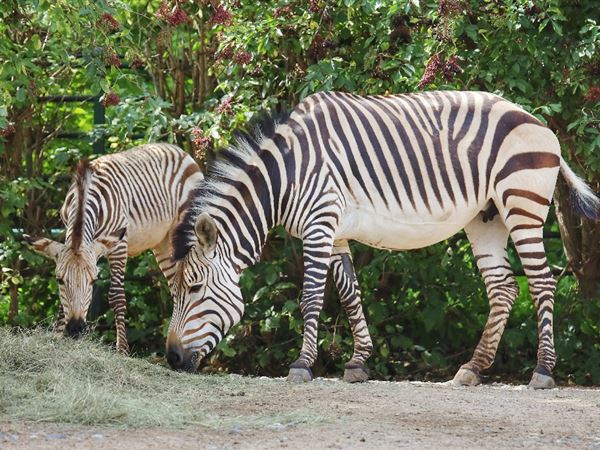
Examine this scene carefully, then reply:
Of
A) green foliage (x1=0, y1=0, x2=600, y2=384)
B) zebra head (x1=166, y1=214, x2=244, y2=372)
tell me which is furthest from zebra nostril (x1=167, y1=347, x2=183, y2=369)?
green foliage (x1=0, y1=0, x2=600, y2=384)

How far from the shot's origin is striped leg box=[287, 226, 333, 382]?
7551 mm

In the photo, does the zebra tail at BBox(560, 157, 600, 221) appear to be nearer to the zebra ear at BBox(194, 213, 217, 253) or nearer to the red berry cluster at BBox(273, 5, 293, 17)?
the red berry cluster at BBox(273, 5, 293, 17)

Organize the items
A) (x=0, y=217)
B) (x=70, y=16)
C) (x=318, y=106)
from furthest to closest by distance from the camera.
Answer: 1. (x=0, y=217)
2. (x=318, y=106)
3. (x=70, y=16)

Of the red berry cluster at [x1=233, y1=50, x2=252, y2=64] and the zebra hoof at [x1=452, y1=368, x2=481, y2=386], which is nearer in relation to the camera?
the zebra hoof at [x1=452, y1=368, x2=481, y2=386]

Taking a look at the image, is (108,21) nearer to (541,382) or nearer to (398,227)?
(398,227)

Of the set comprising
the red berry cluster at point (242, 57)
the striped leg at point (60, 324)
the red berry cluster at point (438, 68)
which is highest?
the red berry cluster at point (242, 57)

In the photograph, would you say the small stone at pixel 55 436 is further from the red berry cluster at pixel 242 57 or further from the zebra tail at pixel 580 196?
the zebra tail at pixel 580 196

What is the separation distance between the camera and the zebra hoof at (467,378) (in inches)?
315

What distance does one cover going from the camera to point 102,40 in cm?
822

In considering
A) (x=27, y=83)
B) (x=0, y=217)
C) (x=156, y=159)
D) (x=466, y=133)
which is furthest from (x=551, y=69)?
(x=0, y=217)

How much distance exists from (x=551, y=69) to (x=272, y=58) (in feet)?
7.62

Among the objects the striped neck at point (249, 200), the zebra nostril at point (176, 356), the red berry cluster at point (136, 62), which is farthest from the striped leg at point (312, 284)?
the red berry cluster at point (136, 62)

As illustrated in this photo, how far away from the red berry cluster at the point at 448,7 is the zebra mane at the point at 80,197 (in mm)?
2958

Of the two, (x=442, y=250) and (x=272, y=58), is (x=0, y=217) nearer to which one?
(x=272, y=58)
